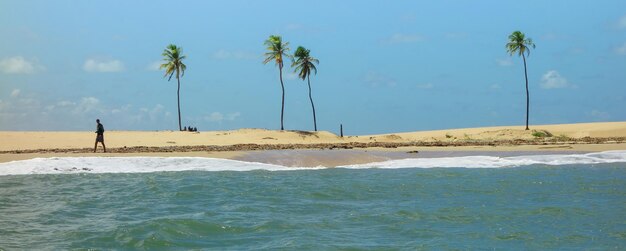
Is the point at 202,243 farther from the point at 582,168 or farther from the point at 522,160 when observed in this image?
the point at 522,160

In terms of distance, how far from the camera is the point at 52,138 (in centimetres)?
4406

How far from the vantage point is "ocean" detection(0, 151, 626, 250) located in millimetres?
11000

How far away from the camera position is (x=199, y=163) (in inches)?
1014

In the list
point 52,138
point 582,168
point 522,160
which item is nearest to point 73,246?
point 582,168

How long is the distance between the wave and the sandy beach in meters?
1.56

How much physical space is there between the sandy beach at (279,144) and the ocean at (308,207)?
3.62 m

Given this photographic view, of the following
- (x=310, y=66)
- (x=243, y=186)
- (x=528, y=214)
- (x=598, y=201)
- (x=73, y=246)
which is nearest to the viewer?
(x=73, y=246)

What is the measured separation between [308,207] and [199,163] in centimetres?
1190

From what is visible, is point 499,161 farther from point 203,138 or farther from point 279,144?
point 203,138

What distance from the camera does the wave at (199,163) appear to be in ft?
79.6

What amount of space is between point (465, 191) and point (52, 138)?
34492mm

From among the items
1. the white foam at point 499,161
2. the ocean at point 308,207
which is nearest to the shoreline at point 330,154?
the white foam at point 499,161

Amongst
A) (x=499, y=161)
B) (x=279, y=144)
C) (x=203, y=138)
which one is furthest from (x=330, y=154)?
(x=203, y=138)

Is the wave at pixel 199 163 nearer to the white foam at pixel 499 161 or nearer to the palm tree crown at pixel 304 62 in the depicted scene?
the white foam at pixel 499 161
